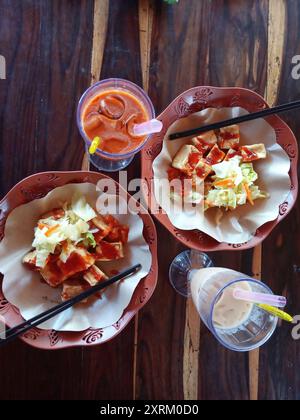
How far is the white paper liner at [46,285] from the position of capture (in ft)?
3.92

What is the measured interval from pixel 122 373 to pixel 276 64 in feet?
3.57

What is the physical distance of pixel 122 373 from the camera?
1376mm

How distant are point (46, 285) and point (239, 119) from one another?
0.71 m

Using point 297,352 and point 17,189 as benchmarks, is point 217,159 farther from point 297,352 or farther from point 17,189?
point 297,352

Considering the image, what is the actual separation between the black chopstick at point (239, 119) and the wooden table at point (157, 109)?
14cm

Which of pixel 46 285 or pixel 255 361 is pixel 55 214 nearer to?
pixel 46 285

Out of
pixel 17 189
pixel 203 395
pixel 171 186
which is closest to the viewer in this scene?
pixel 17 189

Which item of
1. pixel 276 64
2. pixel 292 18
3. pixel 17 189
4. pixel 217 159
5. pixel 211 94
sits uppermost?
pixel 292 18

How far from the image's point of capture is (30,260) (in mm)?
1196

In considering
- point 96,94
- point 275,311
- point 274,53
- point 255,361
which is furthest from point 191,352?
point 274,53

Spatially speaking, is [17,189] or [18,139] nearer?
[17,189]

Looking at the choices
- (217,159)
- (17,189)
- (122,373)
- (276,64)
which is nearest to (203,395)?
(122,373)

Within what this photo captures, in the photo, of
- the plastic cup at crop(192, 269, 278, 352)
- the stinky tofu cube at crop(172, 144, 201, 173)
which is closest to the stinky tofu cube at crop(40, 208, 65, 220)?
the stinky tofu cube at crop(172, 144, 201, 173)

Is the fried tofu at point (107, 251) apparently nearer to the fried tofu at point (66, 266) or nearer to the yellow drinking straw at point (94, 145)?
the fried tofu at point (66, 266)
